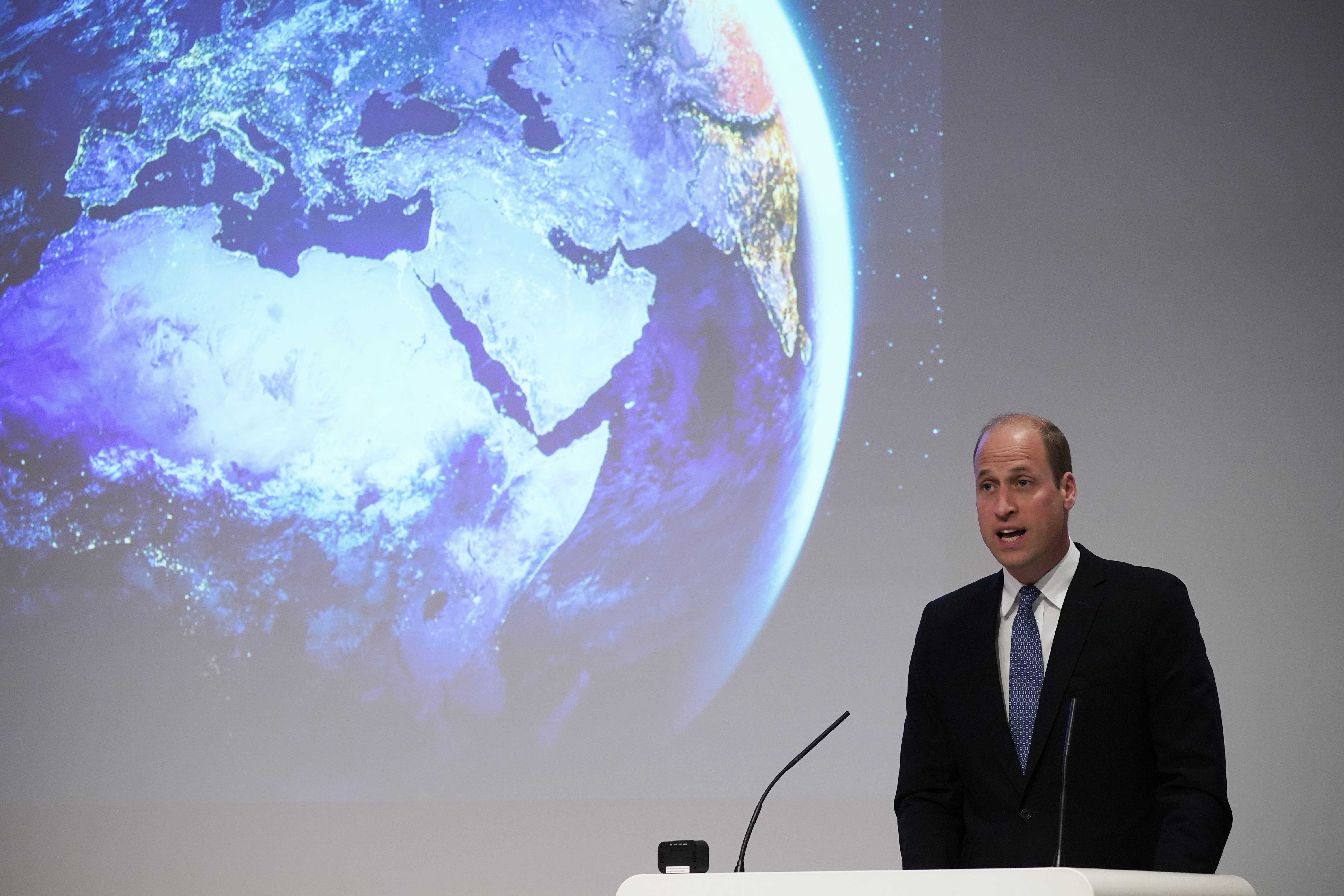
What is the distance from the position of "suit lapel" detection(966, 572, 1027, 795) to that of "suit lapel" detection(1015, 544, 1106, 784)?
0.02 meters

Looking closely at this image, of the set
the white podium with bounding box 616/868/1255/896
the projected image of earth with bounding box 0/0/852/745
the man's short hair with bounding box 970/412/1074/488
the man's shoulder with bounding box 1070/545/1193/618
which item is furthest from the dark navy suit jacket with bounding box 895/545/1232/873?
the projected image of earth with bounding box 0/0/852/745

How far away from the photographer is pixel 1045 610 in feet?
6.76

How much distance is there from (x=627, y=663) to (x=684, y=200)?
4.95 ft

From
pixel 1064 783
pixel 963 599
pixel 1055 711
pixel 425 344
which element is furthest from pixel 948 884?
pixel 425 344

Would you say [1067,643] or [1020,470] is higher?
[1020,470]

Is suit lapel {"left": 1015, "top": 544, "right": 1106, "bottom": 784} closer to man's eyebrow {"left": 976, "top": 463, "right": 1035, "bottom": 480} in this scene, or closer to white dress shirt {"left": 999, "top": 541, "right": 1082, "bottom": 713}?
white dress shirt {"left": 999, "top": 541, "right": 1082, "bottom": 713}

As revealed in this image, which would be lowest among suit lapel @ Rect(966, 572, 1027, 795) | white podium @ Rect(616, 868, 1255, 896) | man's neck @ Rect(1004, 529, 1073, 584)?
white podium @ Rect(616, 868, 1255, 896)

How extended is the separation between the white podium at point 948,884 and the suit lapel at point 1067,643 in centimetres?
42

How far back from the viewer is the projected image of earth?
12.7ft

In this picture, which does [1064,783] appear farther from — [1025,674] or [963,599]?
[963,599]

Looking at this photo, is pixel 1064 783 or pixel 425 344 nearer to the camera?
pixel 1064 783

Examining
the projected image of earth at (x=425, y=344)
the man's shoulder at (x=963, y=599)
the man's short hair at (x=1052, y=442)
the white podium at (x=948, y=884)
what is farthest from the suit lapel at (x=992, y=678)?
the projected image of earth at (x=425, y=344)

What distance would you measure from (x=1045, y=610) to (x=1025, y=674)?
118mm

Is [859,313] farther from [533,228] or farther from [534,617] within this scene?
[534,617]
